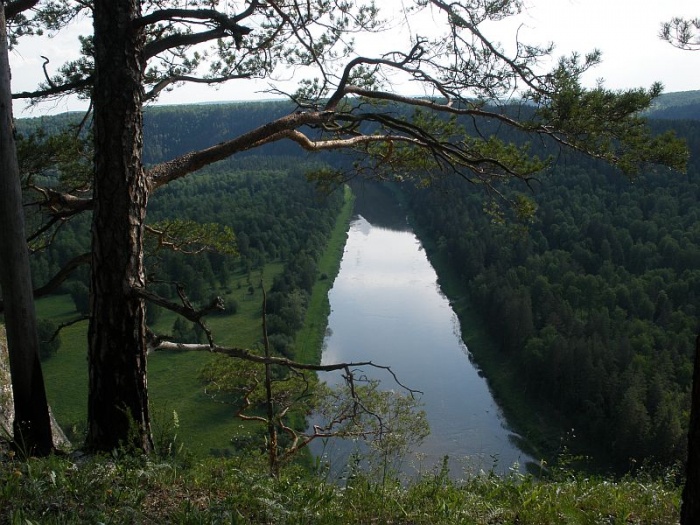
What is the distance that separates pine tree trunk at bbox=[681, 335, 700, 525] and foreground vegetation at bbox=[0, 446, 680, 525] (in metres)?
0.49

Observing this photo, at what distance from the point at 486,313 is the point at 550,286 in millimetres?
2791

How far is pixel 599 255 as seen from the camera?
25.9 metres

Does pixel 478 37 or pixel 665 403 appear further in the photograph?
pixel 665 403

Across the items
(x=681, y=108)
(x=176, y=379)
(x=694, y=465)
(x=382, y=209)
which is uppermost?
(x=681, y=108)

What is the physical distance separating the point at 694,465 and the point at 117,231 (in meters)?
2.19

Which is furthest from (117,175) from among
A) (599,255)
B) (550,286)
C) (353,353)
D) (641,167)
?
(599,255)

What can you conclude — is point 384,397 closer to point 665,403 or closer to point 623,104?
point 623,104

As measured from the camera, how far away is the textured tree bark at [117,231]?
2.49 m

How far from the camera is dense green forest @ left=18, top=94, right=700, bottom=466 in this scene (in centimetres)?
1521

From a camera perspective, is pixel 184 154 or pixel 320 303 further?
pixel 320 303

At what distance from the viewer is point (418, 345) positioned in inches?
752

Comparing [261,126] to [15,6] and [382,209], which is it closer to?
[15,6]

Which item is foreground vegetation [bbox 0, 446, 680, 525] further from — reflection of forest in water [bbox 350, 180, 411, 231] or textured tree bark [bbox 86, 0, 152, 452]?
reflection of forest in water [bbox 350, 180, 411, 231]

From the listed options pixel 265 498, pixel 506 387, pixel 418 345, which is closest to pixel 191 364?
pixel 418 345
